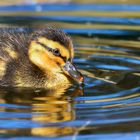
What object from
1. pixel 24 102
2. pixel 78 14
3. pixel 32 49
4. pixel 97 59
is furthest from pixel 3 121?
pixel 78 14

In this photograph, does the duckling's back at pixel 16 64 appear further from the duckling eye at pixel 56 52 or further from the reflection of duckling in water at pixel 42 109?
the duckling eye at pixel 56 52

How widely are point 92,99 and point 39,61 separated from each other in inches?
38.7

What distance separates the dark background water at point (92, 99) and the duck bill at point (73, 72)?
12cm

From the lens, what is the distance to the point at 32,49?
6.92 m

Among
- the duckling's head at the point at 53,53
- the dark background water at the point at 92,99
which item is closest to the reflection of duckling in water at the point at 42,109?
the dark background water at the point at 92,99

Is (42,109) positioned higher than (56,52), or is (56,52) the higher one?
(56,52)

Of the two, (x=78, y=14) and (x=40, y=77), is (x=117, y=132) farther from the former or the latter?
(x=78, y=14)

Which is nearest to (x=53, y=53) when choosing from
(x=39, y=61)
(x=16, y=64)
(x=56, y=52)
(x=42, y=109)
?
(x=56, y=52)

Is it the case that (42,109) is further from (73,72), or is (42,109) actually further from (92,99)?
(73,72)

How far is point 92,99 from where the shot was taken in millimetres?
6195

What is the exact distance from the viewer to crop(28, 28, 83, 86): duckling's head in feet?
21.8

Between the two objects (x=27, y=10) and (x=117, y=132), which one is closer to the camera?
(x=117, y=132)

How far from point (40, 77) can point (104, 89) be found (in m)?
0.73

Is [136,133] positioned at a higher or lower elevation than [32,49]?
lower
